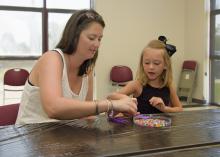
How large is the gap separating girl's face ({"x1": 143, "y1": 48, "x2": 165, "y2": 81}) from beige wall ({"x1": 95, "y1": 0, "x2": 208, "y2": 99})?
3.86 m

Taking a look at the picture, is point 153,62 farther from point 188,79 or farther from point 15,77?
point 188,79

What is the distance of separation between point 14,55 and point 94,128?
4.79 meters

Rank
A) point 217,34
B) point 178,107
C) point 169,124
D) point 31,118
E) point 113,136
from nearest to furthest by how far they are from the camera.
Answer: point 113,136, point 169,124, point 31,118, point 178,107, point 217,34

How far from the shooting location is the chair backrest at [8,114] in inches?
66.4

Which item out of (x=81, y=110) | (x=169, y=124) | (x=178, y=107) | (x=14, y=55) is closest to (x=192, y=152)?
(x=169, y=124)

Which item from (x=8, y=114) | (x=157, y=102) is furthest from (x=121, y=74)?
(x=8, y=114)

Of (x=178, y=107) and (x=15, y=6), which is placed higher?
(x=15, y=6)

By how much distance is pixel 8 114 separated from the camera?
1725mm

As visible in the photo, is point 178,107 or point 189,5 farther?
point 189,5

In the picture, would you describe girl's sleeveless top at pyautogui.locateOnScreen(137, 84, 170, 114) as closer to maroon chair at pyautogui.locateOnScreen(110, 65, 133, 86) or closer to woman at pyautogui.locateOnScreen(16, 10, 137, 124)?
woman at pyautogui.locateOnScreen(16, 10, 137, 124)

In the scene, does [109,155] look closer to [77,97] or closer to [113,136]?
[113,136]

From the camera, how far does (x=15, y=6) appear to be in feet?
19.2

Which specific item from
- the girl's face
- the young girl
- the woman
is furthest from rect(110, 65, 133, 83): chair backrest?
the woman

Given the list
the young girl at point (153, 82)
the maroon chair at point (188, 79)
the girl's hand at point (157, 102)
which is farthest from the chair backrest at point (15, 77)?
the girl's hand at point (157, 102)
